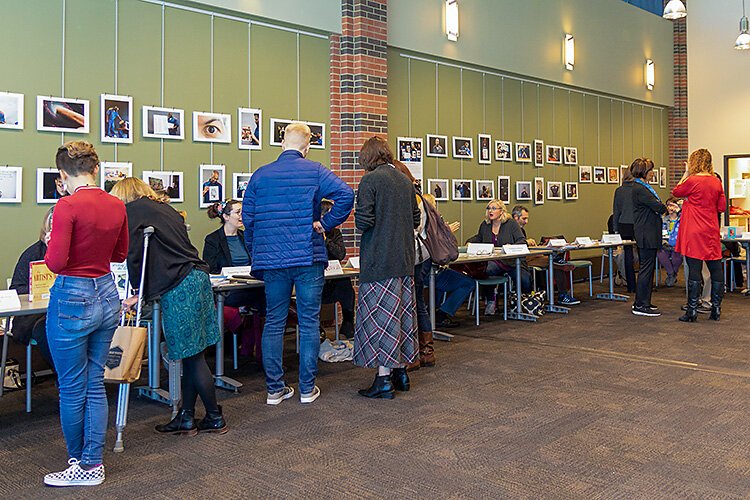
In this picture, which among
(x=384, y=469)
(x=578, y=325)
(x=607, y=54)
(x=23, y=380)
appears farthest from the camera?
(x=607, y=54)

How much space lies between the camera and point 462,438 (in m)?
3.87

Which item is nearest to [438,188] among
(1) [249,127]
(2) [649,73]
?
(1) [249,127]

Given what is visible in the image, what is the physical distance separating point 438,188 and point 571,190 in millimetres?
3181

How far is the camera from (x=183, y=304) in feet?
12.7

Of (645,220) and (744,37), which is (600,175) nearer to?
(744,37)

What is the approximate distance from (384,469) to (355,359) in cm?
137

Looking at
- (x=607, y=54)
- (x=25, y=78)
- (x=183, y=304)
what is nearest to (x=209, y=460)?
(x=183, y=304)

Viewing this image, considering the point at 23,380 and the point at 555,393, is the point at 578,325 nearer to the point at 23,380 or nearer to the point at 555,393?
the point at 555,393

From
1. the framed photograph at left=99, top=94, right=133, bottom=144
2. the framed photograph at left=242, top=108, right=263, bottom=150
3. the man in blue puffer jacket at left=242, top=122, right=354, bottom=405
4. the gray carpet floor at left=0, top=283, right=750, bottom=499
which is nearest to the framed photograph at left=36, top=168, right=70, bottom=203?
the framed photograph at left=99, top=94, right=133, bottom=144

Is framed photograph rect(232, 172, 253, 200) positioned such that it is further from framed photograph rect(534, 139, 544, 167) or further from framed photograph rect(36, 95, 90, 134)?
framed photograph rect(534, 139, 544, 167)

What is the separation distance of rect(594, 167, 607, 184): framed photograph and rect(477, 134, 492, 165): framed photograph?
111 inches

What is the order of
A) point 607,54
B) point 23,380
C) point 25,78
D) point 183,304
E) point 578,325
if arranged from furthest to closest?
1. point 607,54
2. point 578,325
3. point 25,78
4. point 23,380
5. point 183,304

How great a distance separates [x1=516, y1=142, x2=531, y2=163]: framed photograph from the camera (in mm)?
10492

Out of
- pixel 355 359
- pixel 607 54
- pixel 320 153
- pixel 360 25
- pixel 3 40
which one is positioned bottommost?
pixel 355 359
